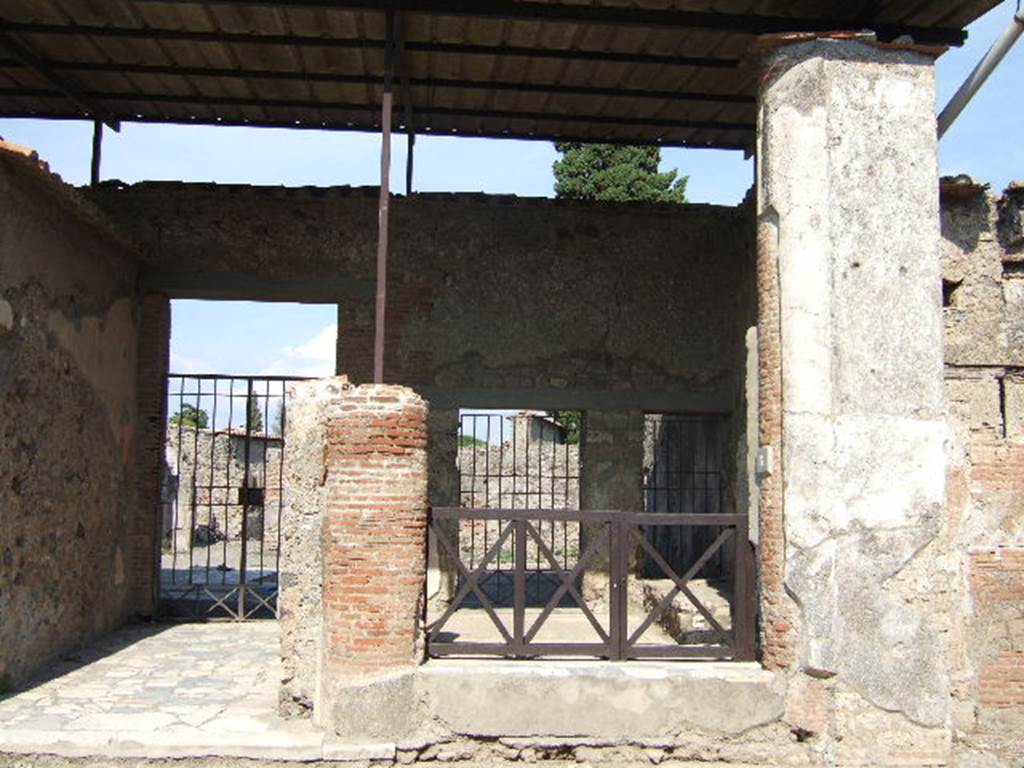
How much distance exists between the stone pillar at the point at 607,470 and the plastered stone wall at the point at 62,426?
4.52m

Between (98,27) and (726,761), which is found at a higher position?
(98,27)

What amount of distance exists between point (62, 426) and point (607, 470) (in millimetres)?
5245

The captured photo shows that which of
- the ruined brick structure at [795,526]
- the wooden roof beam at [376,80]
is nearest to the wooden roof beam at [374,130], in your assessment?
the wooden roof beam at [376,80]

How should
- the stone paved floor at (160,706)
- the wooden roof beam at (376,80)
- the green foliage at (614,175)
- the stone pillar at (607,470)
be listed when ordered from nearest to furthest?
the stone paved floor at (160,706) → the wooden roof beam at (376,80) → the stone pillar at (607,470) → the green foliage at (614,175)

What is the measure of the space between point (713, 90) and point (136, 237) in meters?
6.04

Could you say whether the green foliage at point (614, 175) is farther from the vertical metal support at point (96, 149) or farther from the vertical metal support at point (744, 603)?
the vertical metal support at point (744, 603)

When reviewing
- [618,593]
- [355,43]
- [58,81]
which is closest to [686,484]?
[618,593]

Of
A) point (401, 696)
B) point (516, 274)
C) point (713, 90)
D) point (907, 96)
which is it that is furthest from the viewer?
point (516, 274)

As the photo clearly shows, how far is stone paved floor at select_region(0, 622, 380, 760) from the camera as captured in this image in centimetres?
571

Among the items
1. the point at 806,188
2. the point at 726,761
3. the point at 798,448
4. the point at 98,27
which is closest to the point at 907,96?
the point at 806,188

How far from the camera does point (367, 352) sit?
9977mm

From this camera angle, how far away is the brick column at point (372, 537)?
5988 mm

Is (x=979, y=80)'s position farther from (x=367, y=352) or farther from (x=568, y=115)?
(x=367, y=352)

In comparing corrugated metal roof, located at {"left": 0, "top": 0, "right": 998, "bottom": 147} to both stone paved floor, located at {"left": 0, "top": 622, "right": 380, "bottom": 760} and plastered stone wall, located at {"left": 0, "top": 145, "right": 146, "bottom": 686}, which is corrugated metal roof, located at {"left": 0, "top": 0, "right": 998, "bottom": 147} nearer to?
plastered stone wall, located at {"left": 0, "top": 145, "right": 146, "bottom": 686}
